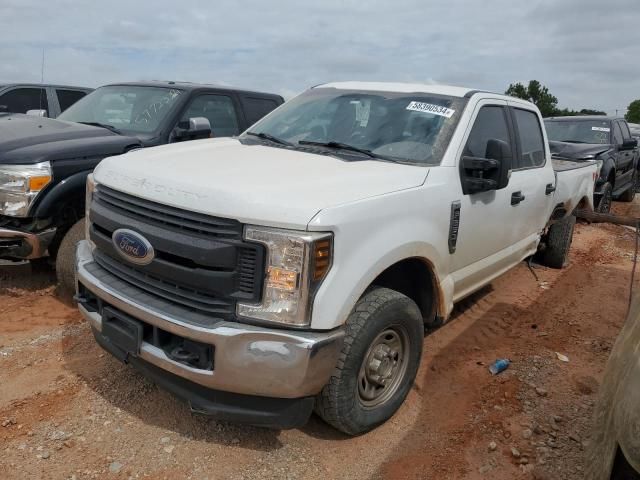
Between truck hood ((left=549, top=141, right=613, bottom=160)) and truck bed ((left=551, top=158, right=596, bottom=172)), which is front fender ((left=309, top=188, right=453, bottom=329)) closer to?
truck bed ((left=551, top=158, right=596, bottom=172))

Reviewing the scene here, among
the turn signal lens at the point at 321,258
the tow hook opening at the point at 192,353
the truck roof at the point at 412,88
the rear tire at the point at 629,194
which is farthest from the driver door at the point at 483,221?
the rear tire at the point at 629,194

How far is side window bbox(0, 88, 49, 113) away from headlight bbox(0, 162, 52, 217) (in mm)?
5240

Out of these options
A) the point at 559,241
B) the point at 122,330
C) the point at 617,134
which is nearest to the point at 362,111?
the point at 122,330

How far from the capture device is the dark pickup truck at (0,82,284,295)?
4211 mm

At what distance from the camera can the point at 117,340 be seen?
2838mm

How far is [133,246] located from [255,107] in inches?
173

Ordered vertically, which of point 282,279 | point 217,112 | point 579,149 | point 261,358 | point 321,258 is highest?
point 217,112

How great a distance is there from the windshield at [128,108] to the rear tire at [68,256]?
1.55 m

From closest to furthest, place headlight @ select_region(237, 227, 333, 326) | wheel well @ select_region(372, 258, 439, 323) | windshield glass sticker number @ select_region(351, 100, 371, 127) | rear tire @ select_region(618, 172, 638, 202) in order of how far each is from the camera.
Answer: headlight @ select_region(237, 227, 333, 326), wheel well @ select_region(372, 258, 439, 323), windshield glass sticker number @ select_region(351, 100, 371, 127), rear tire @ select_region(618, 172, 638, 202)

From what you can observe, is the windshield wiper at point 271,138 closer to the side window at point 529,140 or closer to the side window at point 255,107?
the side window at point 529,140

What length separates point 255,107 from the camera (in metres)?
6.83

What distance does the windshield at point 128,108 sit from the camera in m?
5.71

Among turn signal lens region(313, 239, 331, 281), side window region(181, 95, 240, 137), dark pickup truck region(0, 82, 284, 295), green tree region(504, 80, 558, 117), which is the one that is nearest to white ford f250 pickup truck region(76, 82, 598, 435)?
turn signal lens region(313, 239, 331, 281)

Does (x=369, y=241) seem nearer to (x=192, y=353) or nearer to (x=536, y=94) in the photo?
(x=192, y=353)
